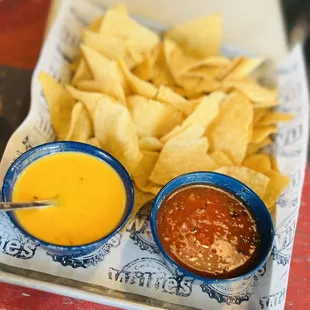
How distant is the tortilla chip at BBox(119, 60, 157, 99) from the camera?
1621mm

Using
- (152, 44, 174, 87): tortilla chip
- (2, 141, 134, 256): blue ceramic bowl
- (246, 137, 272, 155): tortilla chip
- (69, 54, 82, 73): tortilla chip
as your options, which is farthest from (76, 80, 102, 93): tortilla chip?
(246, 137, 272, 155): tortilla chip

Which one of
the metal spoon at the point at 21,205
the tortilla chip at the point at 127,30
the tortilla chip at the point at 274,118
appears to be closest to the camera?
the metal spoon at the point at 21,205

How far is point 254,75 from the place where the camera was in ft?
6.30

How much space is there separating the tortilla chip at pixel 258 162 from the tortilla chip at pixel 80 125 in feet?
1.66

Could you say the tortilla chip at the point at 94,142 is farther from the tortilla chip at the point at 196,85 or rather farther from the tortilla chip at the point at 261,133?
the tortilla chip at the point at 261,133

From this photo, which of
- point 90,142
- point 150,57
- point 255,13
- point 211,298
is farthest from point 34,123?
point 255,13

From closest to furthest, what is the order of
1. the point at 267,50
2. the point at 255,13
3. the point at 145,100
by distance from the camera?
the point at 145,100 → the point at 267,50 → the point at 255,13

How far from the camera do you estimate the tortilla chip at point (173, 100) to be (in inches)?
63.7

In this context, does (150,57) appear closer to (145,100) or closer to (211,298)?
(145,100)

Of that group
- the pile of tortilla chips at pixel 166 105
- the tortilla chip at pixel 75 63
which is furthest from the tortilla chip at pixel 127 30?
the tortilla chip at pixel 75 63

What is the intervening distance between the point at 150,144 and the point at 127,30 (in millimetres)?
513

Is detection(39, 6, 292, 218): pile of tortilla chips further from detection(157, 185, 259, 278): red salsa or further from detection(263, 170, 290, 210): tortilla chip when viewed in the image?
detection(157, 185, 259, 278): red salsa

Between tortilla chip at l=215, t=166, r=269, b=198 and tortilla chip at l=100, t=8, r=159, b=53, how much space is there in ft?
1.96

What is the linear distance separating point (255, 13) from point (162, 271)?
1431 mm
